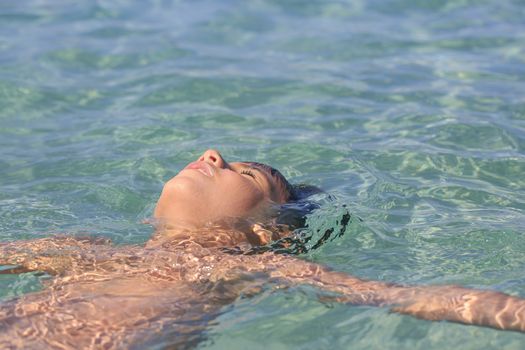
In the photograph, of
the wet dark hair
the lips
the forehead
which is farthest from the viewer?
the forehead

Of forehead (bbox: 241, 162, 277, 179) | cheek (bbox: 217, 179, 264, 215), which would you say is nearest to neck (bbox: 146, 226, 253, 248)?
cheek (bbox: 217, 179, 264, 215)

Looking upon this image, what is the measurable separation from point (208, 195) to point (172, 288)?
680 mm

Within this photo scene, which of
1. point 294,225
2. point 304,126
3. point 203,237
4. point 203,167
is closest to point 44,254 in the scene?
point 203,237

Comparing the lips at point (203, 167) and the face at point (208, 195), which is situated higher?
the lips at point (203, 167)

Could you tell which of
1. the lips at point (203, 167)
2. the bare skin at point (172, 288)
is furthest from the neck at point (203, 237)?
the lips at point (203, 167)

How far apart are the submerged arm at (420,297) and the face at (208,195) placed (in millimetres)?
459

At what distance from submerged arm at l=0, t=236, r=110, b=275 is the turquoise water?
0.16 metres

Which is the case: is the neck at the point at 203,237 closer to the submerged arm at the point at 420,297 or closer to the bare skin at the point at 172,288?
the bare skin at the point at 172,288

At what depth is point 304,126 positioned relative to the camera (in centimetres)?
793

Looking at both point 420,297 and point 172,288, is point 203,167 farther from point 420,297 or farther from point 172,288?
point 420,297

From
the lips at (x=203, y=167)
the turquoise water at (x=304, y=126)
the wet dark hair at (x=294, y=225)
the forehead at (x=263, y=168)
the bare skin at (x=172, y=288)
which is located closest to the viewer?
the bare skin at (x=172, y=288)

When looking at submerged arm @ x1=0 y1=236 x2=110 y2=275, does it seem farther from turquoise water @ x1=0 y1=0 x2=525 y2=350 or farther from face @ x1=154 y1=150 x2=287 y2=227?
face @ x1=154 y1=150 x2=287 y2=227

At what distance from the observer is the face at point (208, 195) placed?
5.14 meters

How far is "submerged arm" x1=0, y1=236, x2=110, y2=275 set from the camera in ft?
16.9
